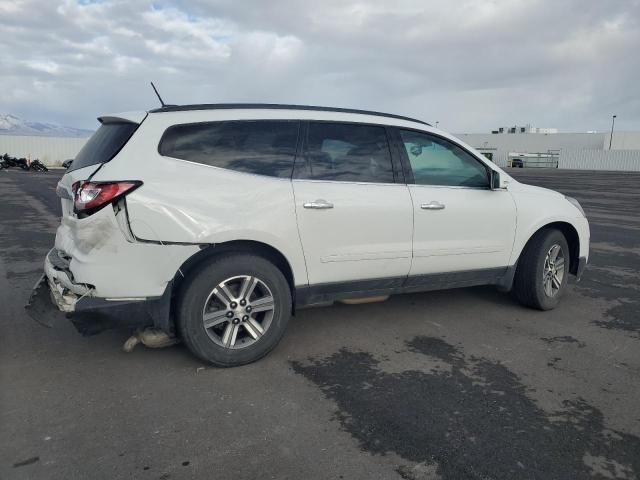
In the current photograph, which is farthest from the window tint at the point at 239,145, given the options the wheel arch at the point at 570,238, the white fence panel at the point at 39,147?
the white fence panel at the point at 39,147

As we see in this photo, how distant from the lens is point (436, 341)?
4160mm

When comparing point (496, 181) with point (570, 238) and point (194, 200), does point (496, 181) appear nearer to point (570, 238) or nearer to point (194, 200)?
point (570, 238)

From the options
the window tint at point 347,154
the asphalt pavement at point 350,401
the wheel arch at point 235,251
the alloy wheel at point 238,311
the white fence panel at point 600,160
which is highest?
the white fence panel at point 600,160

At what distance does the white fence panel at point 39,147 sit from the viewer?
159ft

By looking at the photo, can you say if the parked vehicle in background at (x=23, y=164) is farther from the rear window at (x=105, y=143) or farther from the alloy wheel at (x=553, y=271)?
the alloy wheel at (x=553, y=271)

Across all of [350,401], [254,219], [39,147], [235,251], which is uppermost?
[39,147]

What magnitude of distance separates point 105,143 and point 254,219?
3.92 feet

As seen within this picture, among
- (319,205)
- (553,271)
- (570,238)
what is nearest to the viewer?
(319,205)

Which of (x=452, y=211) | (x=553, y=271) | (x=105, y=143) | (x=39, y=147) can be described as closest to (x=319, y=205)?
(x=452, y=211)

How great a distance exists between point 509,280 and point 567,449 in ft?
7.91

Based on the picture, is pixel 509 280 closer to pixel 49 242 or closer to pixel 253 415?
pixel 253 415

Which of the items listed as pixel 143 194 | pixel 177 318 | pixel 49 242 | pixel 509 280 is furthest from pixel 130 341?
pixel 49 242

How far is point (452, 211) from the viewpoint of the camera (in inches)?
171

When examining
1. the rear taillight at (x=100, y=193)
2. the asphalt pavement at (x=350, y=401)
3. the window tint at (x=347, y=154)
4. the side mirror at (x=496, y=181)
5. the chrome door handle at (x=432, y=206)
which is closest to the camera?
the asphalt pavement at (x=350, y=401)
